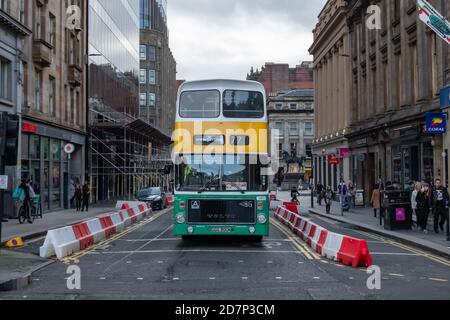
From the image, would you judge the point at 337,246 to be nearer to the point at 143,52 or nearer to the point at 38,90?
the point at 38,90

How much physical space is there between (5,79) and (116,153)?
63.8 ft

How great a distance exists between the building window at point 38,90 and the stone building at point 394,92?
19.6 metres

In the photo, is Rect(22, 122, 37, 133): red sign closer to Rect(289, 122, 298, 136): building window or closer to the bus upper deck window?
the bus upper deck window

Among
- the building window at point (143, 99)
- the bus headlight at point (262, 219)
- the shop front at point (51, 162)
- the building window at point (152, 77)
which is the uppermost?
the building window at point (152, 77)

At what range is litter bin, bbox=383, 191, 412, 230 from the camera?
22.8 metres

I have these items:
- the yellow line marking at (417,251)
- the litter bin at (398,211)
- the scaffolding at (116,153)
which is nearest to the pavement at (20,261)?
the yellow line marking at (417,251)

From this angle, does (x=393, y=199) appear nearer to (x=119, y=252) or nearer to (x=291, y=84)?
(x=119, y=252)

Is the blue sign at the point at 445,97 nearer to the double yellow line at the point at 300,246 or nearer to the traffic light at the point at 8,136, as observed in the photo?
the double yellow line at the point at 300,246

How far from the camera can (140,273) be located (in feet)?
41.4

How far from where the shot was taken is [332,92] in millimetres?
56938

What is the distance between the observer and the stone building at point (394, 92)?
28.3 meters

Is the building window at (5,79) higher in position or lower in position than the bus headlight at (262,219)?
higher

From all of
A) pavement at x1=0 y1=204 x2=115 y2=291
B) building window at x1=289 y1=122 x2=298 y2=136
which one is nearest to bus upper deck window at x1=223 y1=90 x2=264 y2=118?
pavement at x1=0 y1=204 x2=115 y2=291

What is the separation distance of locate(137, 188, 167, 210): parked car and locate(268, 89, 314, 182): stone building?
7110cm
